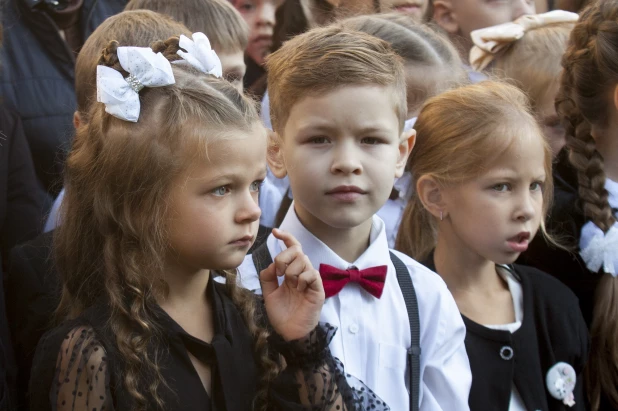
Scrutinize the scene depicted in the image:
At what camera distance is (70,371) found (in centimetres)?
192

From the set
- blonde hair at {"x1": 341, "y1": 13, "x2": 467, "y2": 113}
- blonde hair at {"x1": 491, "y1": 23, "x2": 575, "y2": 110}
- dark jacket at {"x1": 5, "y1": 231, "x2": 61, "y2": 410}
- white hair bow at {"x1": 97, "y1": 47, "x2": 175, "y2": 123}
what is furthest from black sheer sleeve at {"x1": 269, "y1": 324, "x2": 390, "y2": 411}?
blonde hair at {"x1": 491, "y1": 23, "x2": 575, "y2": 110}

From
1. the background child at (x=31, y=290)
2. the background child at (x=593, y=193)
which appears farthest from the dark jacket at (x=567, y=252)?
the background child at (x=31, y=290)

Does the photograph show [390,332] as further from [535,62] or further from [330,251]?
[535,62]

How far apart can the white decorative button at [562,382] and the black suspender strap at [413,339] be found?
0.61 metres

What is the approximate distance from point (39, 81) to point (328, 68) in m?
1.57

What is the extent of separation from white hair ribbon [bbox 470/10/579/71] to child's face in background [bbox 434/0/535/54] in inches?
16.8

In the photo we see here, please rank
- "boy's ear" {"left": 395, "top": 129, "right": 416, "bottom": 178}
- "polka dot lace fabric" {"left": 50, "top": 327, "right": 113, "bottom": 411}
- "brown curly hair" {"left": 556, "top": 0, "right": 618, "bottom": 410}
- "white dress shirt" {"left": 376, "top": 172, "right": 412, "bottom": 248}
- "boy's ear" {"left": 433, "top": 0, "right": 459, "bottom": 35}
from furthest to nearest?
"boy's ear" {"left": 433, "top": 0, "right": 459, "bottom": 35}, "white dress shirt" {"left": 376, "top": 172, "right": 412, "bottom": 248}, "brown curly hair" {"left": 556, "top": 0, "right": 618, "bottom": 410}, "boy's ear" {"left": 395, "top": 129, "right": 416, "bottom": 178}, "polka dot lace fabric" {"left": 50, "top": 327, "right": 113, "bottom": 411}

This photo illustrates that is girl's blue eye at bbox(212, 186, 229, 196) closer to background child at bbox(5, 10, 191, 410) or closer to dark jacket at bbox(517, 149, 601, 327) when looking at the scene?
background child at bbox(5, 10, 191, 410)

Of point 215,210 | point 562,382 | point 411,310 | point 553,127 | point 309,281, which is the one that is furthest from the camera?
point 553,127

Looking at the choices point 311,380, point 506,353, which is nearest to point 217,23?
point 506,353

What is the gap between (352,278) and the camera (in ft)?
8.06

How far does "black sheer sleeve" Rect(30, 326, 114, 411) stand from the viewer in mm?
1902

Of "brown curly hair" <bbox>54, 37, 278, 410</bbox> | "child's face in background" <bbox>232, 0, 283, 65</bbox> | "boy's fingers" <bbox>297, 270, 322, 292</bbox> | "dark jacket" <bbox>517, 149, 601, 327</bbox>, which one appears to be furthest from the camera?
"child's face in background" <bbox>232, 0, 283, 65</bbox>

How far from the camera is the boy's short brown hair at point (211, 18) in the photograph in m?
3.46
